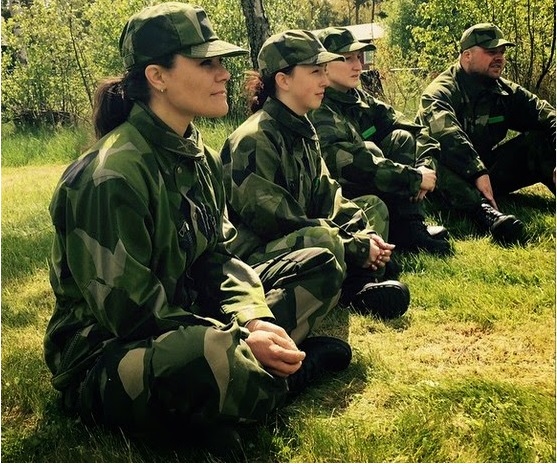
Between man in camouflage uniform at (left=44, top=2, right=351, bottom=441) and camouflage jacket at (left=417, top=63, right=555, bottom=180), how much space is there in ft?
10.8

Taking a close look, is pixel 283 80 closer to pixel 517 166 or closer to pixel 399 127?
pixel 399 127

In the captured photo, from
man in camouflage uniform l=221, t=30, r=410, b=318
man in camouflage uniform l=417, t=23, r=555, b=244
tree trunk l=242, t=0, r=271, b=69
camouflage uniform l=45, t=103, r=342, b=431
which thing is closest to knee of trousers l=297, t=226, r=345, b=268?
man in camouflage uniform l=221, t=30, r=410, b=318

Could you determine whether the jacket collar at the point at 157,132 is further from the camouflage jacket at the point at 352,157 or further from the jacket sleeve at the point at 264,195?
the camouflage jacket at the point at 352,157

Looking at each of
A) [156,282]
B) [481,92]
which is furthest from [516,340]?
[481,92]

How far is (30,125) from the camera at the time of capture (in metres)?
13.1

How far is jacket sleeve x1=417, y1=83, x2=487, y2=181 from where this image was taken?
545 cm

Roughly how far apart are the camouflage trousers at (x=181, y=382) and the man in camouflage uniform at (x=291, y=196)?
1155mm

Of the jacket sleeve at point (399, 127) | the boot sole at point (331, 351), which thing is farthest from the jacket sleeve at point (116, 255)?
the jacket sleeve at point (399, 127)

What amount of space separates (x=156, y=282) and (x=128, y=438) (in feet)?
1.94

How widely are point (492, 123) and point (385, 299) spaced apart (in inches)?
111

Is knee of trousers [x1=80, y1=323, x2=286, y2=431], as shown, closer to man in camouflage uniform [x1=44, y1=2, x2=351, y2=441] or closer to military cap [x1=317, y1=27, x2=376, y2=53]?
man in camouflage uniform [x1=44, y1=2, x2=351, y2=441]

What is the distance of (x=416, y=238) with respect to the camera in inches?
189

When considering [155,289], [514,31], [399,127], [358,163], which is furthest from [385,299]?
[514,31]

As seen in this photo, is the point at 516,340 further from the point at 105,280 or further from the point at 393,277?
the point at 105,280
